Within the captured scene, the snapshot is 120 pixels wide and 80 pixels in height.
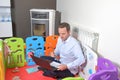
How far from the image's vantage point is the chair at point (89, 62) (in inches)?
72.1

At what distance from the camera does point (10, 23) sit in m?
3.45

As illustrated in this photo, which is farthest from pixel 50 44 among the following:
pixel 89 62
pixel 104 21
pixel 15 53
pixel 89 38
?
pixel 104 21

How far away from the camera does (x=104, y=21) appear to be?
6.12 feet

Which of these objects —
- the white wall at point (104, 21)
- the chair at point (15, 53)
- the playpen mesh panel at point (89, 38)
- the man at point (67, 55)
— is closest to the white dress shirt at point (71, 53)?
the man at point (67, 55)

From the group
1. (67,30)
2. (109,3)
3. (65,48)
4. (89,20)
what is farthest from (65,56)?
(109,3)

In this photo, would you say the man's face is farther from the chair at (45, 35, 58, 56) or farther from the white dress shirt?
the chair at (45, 35, 58, 56)

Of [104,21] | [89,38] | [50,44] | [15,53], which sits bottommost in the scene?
[15,53]

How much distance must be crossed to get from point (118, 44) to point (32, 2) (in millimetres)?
2577

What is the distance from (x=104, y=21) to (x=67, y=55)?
71 centimetres

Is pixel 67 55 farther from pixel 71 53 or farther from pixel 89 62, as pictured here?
pixel 89 62

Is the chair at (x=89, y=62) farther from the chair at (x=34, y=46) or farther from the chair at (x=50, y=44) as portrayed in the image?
the chair at (x=34, y=46)

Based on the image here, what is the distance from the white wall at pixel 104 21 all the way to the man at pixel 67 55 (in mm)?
293

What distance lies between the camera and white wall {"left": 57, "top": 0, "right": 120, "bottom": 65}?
167cm

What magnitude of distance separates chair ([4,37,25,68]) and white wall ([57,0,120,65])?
1.04 meters
